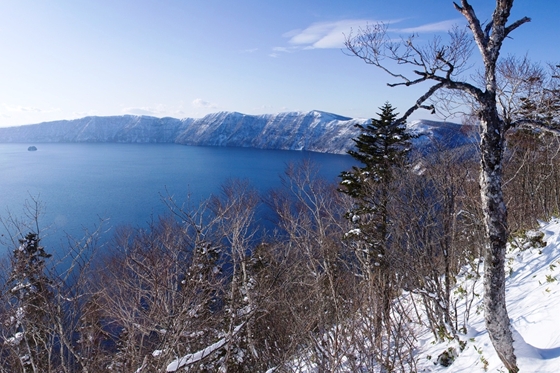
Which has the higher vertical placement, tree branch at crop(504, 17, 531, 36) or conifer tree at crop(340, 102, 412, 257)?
tree branch at crop(504, 17, 531, 36)

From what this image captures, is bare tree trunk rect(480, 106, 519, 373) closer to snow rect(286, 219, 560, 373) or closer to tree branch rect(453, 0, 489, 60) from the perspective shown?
snow rect(286, 219, 560, 373)

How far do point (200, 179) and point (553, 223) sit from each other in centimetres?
4635

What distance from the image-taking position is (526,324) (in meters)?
5.79

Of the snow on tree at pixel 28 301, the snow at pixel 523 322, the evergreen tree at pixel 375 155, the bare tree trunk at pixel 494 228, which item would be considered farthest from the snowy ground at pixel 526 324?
the snow on tree at pixel 28 301

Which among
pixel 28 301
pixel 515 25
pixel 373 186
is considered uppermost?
pixel 515 25

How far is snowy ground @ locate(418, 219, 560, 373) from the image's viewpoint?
15.2 ft

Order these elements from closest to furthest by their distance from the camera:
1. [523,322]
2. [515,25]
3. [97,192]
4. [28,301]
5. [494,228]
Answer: [515,25] < [494,228] < [523,322] < [28,301] < [97,192]

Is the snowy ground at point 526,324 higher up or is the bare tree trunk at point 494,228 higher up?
the bare tree trunk at point 494,228

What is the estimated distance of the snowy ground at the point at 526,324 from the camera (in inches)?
183

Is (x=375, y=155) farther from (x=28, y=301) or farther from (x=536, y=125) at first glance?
(x=28, y=301)

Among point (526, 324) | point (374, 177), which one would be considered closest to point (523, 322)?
point (526, 324)

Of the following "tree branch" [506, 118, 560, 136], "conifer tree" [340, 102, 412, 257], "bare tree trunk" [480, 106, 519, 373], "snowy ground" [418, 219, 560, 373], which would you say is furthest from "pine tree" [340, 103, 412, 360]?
"tree branch" [506, 118, 560, 136]

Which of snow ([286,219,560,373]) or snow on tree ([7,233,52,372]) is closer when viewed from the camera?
snow ([286,219,560,373])

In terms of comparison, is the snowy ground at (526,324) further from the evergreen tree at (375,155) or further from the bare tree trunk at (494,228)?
the evergreen tree at (375,155)
